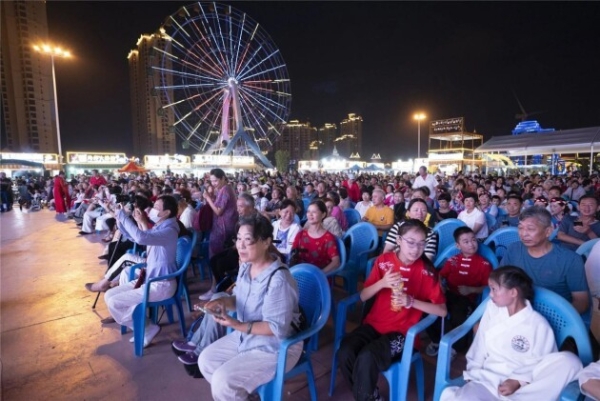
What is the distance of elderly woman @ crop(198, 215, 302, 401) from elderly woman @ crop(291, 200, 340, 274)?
1.21m

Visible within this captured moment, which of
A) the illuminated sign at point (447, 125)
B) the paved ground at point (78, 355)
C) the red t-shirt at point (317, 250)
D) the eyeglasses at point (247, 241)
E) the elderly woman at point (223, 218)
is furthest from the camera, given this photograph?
the illuminated sign at point (447, 125)

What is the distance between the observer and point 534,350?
1.54 metres

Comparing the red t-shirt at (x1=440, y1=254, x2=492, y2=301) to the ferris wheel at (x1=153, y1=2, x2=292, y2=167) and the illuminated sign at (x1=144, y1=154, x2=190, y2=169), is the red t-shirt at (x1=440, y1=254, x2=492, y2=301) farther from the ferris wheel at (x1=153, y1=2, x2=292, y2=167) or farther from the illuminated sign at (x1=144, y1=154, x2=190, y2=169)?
the illuminated sign at (x1=144, y1=154, x2=190, y2=169)

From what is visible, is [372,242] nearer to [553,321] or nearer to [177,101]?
[553,321]

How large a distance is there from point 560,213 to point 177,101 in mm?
22845

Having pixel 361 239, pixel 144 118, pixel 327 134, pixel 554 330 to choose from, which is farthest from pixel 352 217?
pixel 327 134

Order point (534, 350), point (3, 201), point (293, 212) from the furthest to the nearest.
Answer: point (3, 201)
point (293, 212)
point (534, 350)

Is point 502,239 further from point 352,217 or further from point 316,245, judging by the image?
point 352,217

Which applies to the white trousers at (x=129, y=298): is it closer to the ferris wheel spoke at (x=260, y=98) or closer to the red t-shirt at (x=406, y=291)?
the red t-shirt at (x=406, y=291)

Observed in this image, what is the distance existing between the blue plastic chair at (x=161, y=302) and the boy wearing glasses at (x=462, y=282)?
6.95 feet

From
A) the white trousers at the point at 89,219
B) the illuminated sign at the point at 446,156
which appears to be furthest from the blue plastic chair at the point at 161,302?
the illuminated sign at the point at 446,156

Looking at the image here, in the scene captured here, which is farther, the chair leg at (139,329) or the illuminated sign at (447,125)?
the illuminated sign at (447,125)

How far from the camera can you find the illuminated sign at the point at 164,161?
3491cm

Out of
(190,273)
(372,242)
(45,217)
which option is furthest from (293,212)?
(45,217)
